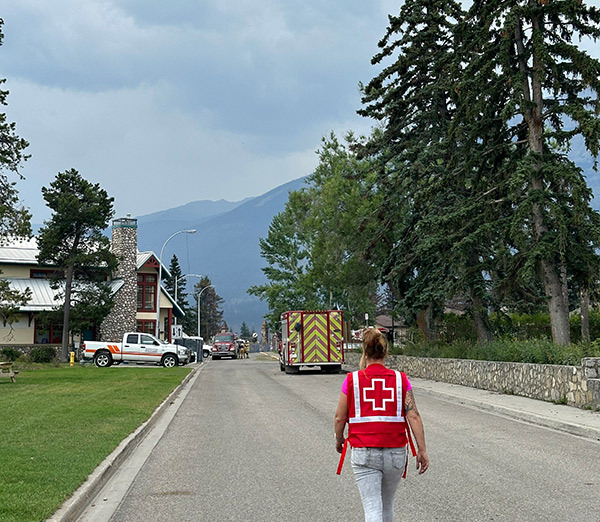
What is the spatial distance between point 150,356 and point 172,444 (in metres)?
35.0

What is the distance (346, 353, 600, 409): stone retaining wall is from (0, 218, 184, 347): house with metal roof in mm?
31977

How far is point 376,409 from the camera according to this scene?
509 centimetres

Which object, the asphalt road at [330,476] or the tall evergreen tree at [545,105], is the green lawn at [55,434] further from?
the tall evergreen tree at [545,105]

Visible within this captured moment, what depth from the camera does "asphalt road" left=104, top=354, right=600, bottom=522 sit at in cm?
735

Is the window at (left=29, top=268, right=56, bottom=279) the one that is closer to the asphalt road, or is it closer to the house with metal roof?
the house with metal roof

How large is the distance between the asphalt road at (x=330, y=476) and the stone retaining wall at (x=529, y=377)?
2143 millimetres

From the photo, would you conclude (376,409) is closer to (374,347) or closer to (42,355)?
(374,347)

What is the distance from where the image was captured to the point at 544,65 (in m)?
25.7

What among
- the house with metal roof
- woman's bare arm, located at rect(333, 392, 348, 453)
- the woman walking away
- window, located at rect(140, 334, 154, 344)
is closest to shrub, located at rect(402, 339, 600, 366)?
the woman walking away

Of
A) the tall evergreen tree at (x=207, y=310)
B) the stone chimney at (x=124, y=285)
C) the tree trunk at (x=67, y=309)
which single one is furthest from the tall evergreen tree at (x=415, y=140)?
Answer: the tall evergreen tree at (x=207, y=310)

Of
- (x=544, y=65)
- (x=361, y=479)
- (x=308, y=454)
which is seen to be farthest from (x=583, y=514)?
(x=544, y=65)

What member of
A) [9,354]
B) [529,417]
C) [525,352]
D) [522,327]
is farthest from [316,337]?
[9,354]

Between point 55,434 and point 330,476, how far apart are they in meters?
5.39

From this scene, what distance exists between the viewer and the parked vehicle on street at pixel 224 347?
74.7 meters
